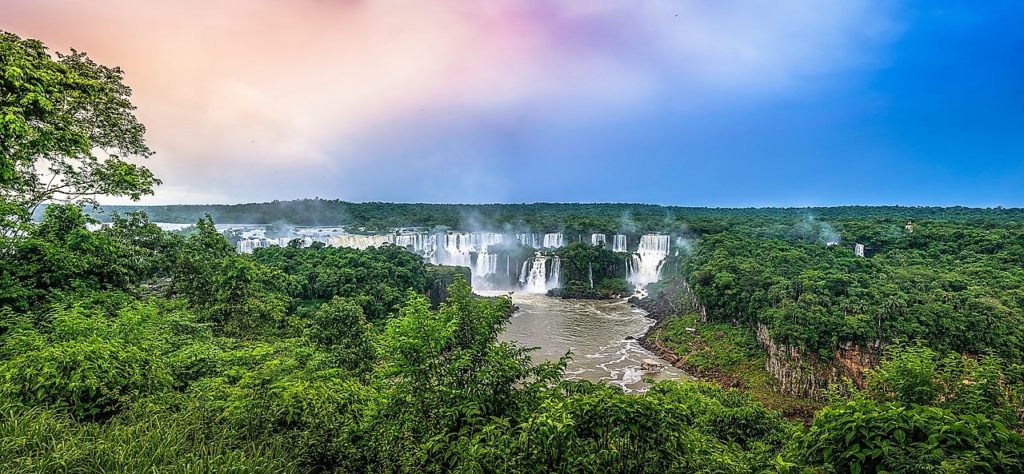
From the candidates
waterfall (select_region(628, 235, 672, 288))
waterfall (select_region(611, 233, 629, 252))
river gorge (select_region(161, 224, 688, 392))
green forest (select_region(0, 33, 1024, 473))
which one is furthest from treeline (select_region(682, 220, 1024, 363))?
waterfall (select_region(611, 233, 629, 252))

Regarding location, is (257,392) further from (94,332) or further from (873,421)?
(873,421)

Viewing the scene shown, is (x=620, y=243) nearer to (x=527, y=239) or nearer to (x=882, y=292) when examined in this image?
(x=527, y=239)

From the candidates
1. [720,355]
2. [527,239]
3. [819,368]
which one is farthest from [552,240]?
[819,368]

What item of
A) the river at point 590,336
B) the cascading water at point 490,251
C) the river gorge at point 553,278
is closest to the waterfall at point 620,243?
the cascading water at point 490,251

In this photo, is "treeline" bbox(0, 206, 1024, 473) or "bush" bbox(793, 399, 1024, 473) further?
"treeline" bbox(0, 206, 1024, 473)

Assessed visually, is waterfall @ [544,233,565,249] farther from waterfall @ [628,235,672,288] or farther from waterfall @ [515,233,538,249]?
waterfall @ [628,235,672,288]
